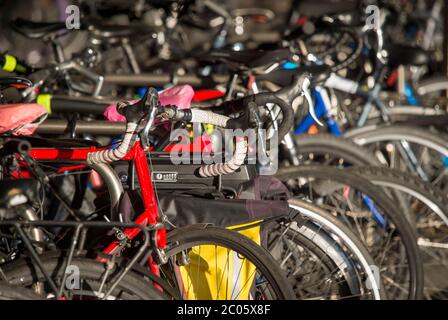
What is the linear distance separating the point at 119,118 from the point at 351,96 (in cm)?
191

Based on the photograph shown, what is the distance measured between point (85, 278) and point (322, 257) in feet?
3.96

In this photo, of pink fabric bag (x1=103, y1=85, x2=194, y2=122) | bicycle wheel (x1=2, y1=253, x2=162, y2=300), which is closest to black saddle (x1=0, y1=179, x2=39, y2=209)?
bicycle wheel (x1=2, y1=253, x2=162, y2=300)

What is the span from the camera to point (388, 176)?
3.81 metres

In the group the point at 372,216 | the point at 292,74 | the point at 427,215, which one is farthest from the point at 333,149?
the point at 427,215

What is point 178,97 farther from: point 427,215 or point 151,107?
point 427,215

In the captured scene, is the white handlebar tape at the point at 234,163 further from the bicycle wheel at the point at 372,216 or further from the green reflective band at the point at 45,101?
the green reflective band at the point at 45,101

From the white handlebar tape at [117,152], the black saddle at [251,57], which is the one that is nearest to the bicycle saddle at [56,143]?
the white handlebar tape at [117,152]

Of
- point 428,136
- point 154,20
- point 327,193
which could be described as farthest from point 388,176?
point 154,20

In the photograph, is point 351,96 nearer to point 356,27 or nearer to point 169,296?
point 356,27

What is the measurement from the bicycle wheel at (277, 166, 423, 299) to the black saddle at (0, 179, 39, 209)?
140 cm

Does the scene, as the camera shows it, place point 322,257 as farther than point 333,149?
No

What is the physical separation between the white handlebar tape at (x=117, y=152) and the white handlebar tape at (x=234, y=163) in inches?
16.4

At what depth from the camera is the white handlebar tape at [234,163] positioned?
2.79m

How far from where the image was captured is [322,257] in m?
3.32
